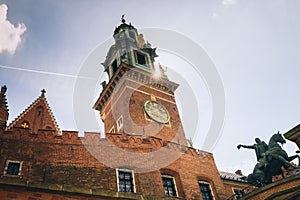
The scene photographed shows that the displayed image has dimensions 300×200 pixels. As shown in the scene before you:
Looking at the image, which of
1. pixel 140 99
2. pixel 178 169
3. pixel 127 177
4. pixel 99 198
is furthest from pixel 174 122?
pixel 99 198

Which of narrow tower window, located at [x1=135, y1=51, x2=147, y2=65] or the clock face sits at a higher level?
narrow tower window, located at [x1=135, y1=51, x2=147, y2=65]

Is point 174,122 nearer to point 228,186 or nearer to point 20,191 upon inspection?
point 228,186

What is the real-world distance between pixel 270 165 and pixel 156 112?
12219mm

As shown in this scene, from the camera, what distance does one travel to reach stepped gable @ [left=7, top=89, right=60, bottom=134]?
26.8m

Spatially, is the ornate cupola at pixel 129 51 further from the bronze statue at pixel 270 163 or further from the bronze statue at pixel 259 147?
the bronze statue at pixel 270 163

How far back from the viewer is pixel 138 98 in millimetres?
27969

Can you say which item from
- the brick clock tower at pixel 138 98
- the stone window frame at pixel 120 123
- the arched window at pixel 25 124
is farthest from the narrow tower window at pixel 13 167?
the stone window frame at pixel 120 123

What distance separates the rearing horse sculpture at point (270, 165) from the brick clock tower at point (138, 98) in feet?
27.1

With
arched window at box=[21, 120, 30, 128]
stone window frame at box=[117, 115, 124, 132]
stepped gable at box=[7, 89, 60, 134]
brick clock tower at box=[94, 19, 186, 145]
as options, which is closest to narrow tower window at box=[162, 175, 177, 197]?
brick clock tower at box=[94, 19, 186, 145]

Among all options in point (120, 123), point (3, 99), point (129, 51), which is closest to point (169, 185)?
point (120, 123)

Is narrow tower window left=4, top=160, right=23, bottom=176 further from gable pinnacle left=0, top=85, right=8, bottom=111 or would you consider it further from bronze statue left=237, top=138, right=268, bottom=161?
bronze statue left=237, top=138, right=268, bottom=161

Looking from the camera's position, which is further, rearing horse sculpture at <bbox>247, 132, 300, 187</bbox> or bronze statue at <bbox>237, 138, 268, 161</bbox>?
bronze statue at <bbox>237, 138, 268, 161</bbox>

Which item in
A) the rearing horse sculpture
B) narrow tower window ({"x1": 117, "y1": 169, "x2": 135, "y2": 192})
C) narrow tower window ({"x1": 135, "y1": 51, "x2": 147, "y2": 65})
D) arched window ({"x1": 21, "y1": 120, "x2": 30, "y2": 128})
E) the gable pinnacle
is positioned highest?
narrow tower window ({"x1": 135, "y1": 51, "x2": 147, "y2": 65})

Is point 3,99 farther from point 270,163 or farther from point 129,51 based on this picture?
point 270,163
